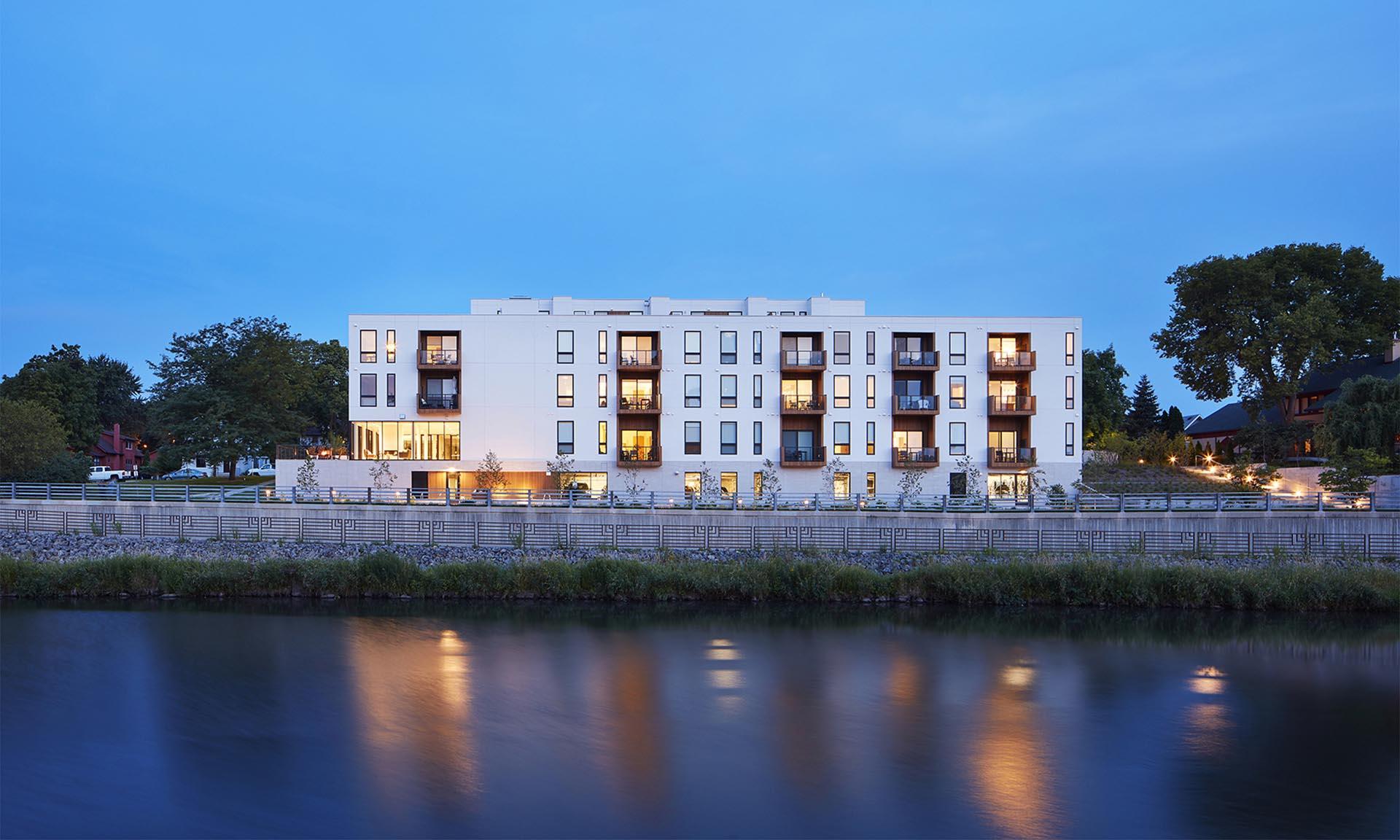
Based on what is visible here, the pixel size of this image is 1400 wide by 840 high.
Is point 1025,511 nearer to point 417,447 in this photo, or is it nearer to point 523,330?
point 523,330

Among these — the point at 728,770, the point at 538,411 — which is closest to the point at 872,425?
the point at 538,411

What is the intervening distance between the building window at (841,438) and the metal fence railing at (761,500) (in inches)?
356

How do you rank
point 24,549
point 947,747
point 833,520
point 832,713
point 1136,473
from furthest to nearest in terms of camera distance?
point 1136,473 < point 833,520 < point 24,549 < point 832,713 < point 947,747

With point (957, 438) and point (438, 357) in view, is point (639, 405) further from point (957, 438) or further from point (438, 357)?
point (957, 438)

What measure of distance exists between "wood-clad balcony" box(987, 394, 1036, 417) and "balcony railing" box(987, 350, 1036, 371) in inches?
58.5

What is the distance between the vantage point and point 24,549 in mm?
28328

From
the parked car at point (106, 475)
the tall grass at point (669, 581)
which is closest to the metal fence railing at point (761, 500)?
the tall grass at point (669, 581)

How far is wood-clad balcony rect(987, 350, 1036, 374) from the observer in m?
44.2

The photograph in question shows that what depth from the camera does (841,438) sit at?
44.3m

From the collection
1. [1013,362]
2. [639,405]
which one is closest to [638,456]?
[639,405]

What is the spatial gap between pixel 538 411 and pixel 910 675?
28510mm

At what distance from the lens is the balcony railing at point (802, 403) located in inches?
1724

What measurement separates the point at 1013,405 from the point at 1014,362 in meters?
2.27

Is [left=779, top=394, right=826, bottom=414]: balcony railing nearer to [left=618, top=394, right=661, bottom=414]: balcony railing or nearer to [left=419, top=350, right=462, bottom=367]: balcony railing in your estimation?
[left=618, top=394, right=661, bottom=414]: balcony railing
